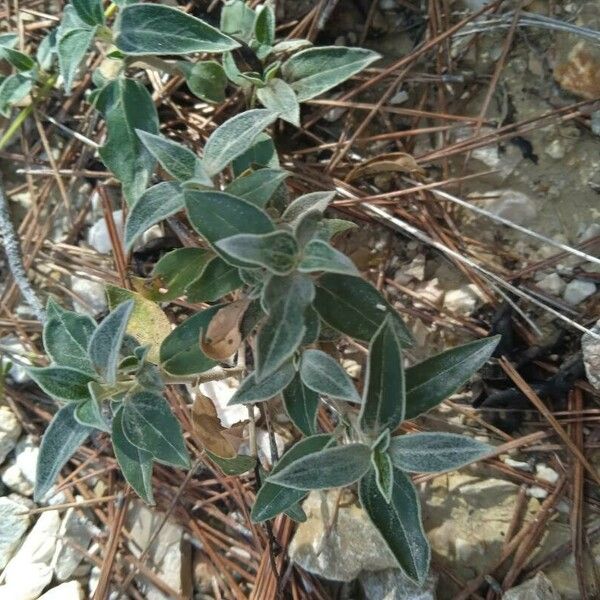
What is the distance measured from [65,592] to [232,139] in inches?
48.6

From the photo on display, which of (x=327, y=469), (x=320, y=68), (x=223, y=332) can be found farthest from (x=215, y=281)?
(x=320, y=68)

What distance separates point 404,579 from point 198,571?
55cm

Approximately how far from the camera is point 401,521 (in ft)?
4.24

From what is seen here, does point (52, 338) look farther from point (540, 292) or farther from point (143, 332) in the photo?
point (540, 292)

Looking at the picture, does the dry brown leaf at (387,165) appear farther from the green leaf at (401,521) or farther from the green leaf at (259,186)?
the green leaf at (401,521)

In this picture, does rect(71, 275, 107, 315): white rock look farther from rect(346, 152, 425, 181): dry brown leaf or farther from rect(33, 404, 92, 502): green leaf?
rect(346, 152, 425, 181): dry brown leaf

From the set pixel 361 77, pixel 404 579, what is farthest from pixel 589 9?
pixel 404 579

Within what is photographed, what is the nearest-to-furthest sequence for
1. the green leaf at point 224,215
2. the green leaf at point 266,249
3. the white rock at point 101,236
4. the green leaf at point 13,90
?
the green leaf at point 266,249 → the green leaf at point 224,215 → the green leaf at point 13,90 → the white rock at point 101,236

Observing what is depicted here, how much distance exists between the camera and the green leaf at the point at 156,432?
54.7 inches

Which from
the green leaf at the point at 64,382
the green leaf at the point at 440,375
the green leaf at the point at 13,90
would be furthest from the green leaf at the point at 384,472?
the green leaf at the point at 13,90

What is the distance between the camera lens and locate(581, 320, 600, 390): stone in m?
1.64

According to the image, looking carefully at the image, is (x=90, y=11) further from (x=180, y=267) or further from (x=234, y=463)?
(x=234, y=463)

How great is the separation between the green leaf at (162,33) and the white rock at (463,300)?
86 centimetres

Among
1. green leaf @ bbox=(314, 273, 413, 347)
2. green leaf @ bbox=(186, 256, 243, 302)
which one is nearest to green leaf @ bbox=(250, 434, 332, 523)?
green leaf @ bbox=(314, 273, 413, 347)
